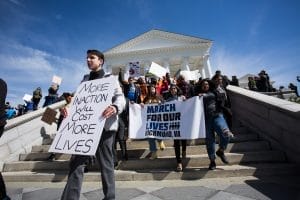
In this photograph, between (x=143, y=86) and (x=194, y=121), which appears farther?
(x=143, y=86)

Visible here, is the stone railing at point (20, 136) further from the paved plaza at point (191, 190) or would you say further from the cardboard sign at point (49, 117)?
the paved plaza at point (191, 190)

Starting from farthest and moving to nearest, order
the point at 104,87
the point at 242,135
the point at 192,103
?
the point at 242,135
the point at 192,103
the point at 104,87

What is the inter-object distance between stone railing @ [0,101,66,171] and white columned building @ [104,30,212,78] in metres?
39.8

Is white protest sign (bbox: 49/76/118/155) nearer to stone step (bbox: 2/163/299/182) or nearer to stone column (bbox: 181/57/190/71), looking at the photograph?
stone step (bbox: 2/163/299/182)

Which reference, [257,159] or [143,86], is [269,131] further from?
[143,86]

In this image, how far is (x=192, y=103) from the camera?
5.45 metres

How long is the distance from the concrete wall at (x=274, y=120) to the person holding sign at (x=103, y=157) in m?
3.26

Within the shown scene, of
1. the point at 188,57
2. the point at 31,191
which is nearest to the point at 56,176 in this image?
the point at 31,191

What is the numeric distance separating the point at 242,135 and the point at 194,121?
6.14 feet

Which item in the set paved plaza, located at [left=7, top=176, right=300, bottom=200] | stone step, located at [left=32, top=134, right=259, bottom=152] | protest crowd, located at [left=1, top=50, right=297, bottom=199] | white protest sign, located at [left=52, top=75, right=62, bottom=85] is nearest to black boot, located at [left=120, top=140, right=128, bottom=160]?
protest crowd, located at [left=1, top=50, right=297, bottom=199]

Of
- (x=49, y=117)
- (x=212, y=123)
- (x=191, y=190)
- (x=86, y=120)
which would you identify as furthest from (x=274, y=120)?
(x=49, y=117)

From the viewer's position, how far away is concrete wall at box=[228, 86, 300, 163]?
185 inches

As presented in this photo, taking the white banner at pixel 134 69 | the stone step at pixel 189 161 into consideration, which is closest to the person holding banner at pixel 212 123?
the stone step at pixel 189 161

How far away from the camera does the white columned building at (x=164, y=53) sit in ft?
158
